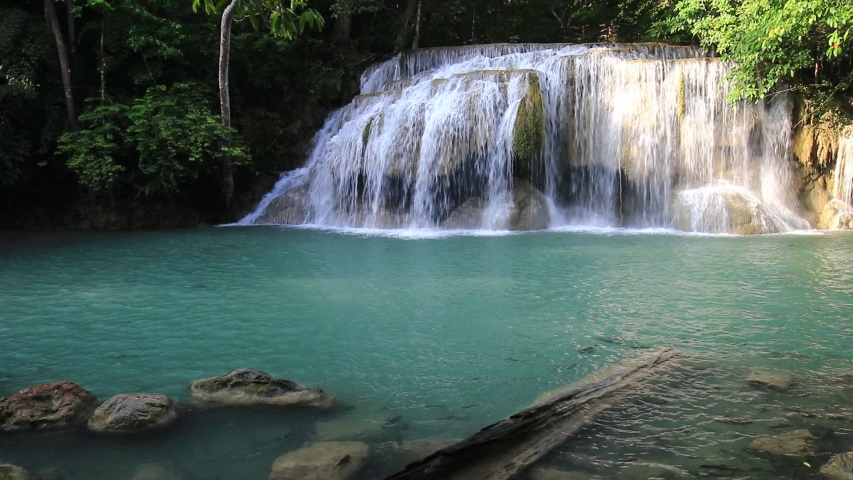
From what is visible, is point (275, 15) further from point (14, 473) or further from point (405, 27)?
point (405, 27)

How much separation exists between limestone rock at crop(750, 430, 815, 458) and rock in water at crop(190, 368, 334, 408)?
255cm

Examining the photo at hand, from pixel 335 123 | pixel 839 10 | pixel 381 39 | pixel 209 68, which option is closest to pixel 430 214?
pixel 335 123

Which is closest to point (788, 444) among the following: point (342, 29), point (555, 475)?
point (555, 475)

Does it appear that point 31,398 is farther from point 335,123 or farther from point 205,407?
point 335,123

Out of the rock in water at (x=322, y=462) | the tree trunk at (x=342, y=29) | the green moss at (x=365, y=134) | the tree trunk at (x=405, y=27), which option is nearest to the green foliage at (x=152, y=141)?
the green moss at (x=365, y=134)

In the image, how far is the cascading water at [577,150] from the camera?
14.5 metres

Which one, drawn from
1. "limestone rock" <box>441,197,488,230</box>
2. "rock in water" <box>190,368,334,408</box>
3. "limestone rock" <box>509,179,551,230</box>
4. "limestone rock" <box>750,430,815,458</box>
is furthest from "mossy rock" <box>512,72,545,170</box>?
"limestone rock" <box>750,430,815,458</box>

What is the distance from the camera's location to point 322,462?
3246 millimetres

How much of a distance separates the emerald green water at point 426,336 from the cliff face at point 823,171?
3667 mm

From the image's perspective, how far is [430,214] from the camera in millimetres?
14820

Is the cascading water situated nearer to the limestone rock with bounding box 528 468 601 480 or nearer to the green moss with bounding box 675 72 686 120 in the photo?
the green moss with bounding box 675 72 686 120

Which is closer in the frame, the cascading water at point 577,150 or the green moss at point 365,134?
the cascading water at point 577,150

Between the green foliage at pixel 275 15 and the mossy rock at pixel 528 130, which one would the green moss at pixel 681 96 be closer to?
the mossy rock at pixel 528 130

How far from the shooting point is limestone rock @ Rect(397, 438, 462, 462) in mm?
3393
